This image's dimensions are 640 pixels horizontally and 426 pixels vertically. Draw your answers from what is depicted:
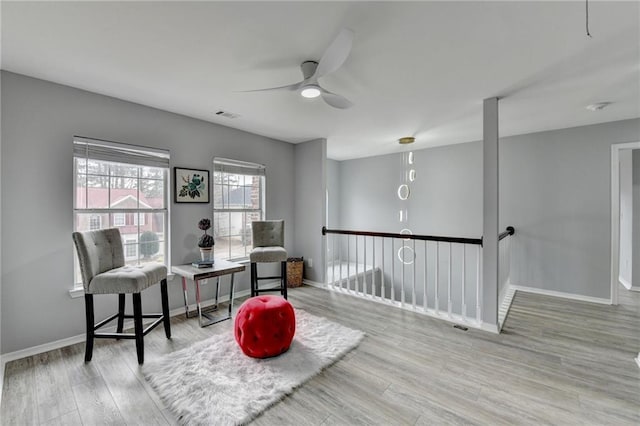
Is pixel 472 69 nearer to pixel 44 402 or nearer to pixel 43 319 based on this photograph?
pixel 44 402

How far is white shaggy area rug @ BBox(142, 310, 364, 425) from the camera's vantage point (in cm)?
166

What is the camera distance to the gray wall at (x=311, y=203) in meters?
4.41

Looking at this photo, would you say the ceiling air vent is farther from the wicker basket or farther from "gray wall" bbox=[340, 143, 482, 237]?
"gray wall" bbox=[340, 143, 482, 237]

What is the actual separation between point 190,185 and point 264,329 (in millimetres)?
2139

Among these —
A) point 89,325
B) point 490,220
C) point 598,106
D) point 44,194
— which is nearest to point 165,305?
point 89,325

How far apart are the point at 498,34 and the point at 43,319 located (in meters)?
4.31

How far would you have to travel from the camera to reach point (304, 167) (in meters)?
4.67

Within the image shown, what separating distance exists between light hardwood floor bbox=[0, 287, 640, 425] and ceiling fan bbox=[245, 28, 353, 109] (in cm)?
221

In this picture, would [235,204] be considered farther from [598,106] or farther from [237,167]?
[598,106]

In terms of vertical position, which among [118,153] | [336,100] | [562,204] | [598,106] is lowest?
[562,204]

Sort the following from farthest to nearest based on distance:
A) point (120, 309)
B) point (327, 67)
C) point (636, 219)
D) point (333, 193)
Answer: point (333, 193) → point (636, 219) → point (120, 309) → point (327, 67)

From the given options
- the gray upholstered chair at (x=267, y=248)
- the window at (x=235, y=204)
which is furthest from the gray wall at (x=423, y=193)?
the gray upholstered chair at (x=267, y=248)

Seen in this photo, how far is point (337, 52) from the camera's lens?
1.66 metres

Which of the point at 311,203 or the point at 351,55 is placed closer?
the point at 351,55
